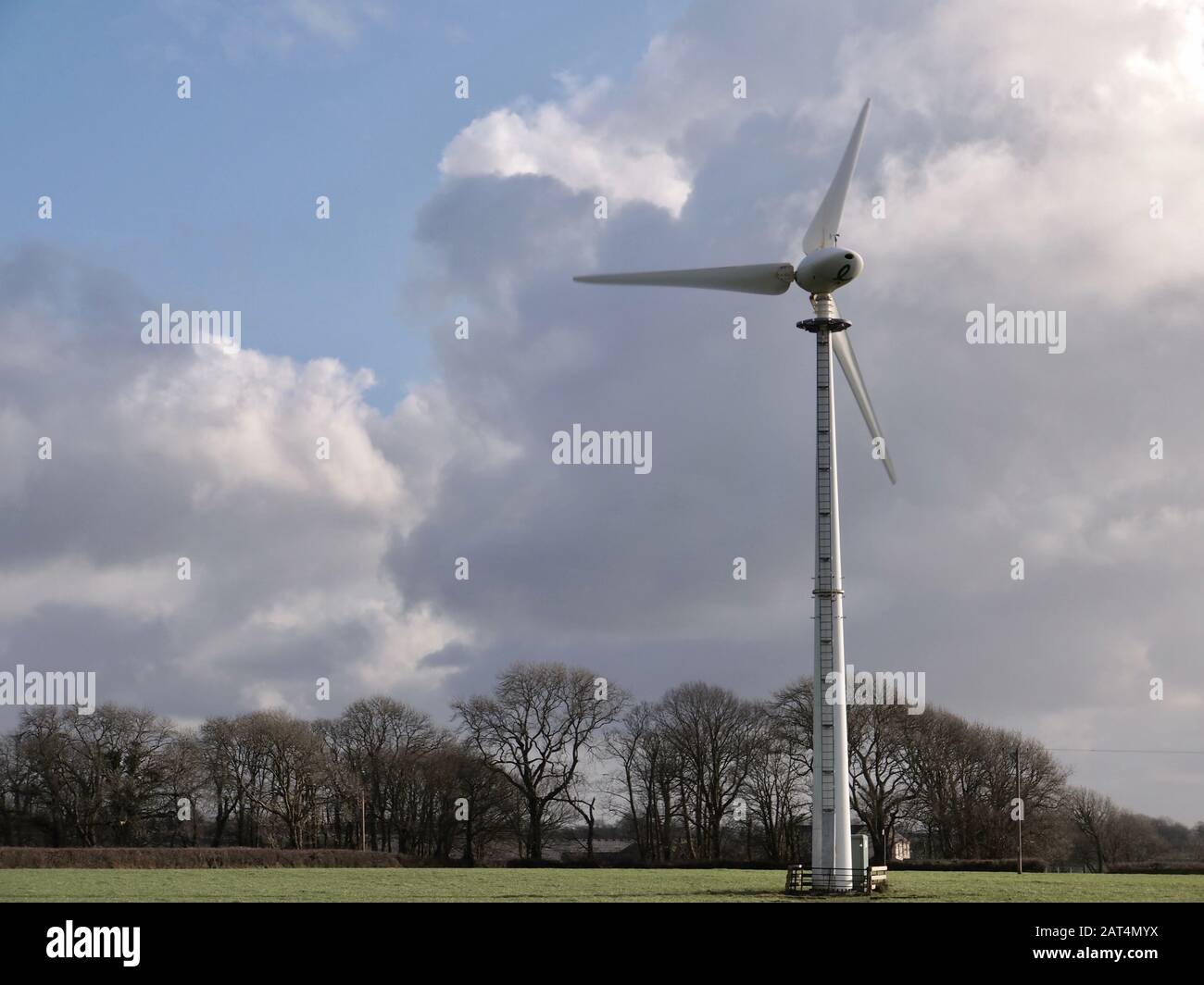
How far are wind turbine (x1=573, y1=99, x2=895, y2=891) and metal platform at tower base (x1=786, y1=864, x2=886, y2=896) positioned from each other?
5 centimetres

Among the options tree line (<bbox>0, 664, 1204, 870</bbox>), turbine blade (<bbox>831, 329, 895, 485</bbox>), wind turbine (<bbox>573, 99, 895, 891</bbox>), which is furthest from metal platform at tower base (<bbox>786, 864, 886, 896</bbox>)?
tree line (<bbox>0, 664, 1204, 870</bbox>)

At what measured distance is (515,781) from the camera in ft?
341

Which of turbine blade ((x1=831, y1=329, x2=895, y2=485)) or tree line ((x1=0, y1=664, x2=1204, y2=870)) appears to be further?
tree line ((x1=0, y1=664, x2=1204, y2=870))

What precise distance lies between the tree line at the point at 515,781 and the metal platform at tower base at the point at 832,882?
49.8 m

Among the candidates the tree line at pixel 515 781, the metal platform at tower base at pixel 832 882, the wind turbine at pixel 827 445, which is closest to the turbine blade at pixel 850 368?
the wind turbine at pixel 827 445

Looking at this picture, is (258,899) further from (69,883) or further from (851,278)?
(851,278)

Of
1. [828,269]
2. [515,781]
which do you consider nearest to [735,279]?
[828,269]

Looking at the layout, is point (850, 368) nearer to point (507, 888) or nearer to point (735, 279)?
point (735, 279)

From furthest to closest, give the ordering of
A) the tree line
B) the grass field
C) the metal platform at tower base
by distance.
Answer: the tree line
the metal platform at tower base
the grass field

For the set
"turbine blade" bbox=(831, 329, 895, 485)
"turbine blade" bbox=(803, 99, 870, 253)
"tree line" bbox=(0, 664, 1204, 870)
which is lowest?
"tree line" bbox=(0, 664, 1204, 870)

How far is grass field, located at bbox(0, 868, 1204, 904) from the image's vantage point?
46.1m

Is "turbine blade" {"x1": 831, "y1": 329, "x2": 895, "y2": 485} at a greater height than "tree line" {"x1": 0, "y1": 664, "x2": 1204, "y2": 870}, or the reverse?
"turbine blade" {"x1": 831, "y1": 329, "x2": 895, "y2": 485}

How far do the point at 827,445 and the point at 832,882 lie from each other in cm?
1669

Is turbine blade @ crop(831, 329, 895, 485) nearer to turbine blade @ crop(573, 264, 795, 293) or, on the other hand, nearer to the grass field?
turbine blade @ crop(573, 264, 795, 293)
